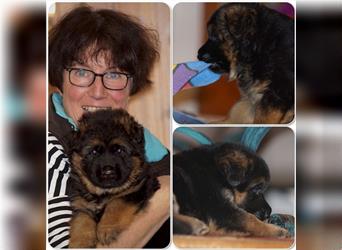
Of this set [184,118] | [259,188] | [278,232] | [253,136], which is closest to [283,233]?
[278,232]

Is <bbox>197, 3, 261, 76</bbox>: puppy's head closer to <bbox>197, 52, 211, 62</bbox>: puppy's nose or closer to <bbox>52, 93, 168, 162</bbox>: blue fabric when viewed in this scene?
<bbox>197, 52, 211, 62</bbox>: puppy's nose

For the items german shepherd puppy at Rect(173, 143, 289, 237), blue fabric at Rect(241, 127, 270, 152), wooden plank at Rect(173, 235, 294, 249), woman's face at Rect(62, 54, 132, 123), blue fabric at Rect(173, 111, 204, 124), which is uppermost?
woman's face at Rect(62, 54, 132, 123)

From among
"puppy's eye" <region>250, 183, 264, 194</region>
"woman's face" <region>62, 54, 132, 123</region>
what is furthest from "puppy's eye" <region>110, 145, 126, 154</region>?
"puppy's eye" <region>250, 183, 264, 194</region>

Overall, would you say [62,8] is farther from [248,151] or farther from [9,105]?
[248,151]

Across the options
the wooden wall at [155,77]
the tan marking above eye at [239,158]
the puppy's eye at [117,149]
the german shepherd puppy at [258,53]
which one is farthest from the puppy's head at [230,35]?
the puppy's eye at [117,149]

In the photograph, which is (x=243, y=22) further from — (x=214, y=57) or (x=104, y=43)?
(x=104, y=43)

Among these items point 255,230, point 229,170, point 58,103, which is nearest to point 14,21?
point 58,103
